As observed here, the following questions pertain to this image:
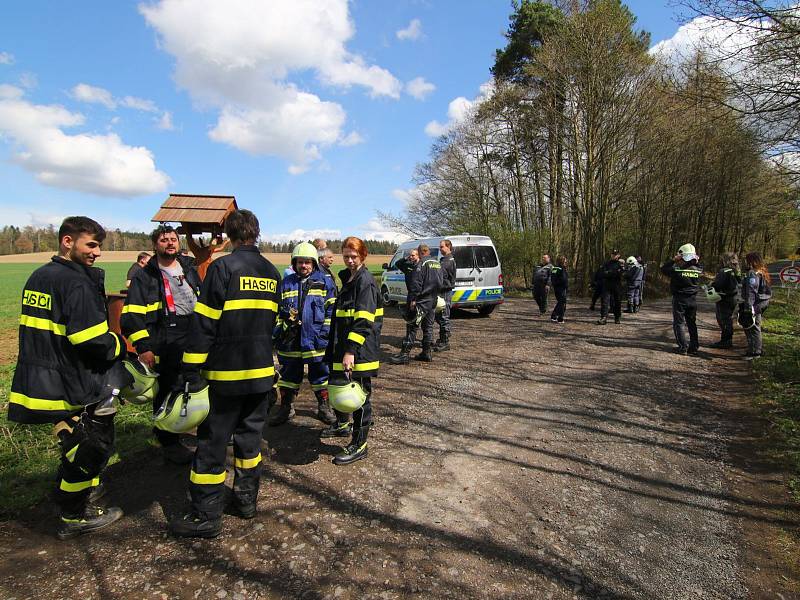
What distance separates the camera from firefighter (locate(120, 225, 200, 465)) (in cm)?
355

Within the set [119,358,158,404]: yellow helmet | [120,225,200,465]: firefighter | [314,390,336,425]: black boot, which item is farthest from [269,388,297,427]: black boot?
[119,358,158,404]: yellow helmet

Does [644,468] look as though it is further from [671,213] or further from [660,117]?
[671,213]

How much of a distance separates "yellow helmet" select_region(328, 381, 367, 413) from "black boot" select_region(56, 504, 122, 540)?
1.64m

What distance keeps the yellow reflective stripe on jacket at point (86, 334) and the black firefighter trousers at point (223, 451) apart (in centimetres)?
76

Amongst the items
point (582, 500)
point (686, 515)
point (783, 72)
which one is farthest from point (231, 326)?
point (783, 72)

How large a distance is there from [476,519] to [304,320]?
8.16 feet

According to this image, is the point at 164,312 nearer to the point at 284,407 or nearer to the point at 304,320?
the point at 304,320

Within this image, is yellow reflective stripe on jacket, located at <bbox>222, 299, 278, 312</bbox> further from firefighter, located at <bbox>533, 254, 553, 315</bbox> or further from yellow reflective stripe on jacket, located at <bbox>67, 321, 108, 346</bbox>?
firefighter, located at <bbox>533, 254, 553, 315</bbox>

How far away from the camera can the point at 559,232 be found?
22312mm

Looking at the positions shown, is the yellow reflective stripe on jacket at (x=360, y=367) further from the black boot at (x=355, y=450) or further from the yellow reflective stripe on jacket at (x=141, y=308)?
the yellow reflective stripe on jacket at (x=141, y=308)

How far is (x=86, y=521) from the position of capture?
284cm

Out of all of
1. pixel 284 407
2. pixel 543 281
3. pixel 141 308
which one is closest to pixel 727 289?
pixel 543 281

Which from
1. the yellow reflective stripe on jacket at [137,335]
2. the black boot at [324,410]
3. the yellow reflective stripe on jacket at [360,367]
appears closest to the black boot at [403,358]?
the black boot at [324,410]

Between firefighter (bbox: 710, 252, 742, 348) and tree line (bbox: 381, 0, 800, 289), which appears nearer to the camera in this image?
firefighter (bbox: 710, 252, 742, 348)
